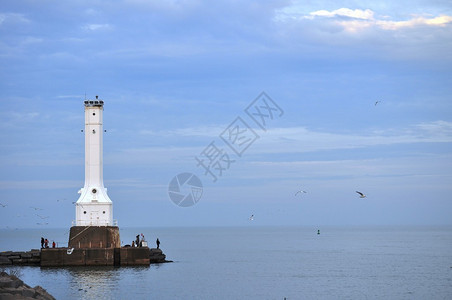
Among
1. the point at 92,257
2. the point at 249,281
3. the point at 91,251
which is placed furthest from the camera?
the point at 91,251

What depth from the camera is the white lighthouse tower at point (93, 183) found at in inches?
2103

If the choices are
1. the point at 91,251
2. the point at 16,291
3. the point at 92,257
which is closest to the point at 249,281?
the point at 92,257

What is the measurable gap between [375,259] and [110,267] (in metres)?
31.2

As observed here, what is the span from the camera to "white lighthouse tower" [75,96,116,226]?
53406 mm

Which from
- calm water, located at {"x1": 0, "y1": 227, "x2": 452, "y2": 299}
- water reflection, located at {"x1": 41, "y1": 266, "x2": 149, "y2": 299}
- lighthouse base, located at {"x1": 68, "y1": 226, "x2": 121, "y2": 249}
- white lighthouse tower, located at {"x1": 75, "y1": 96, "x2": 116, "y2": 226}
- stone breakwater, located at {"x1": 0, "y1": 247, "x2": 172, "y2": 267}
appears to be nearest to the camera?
water reflection, located at {"x1": 41, "y1": 266, "x2": 149, "y2": 299}

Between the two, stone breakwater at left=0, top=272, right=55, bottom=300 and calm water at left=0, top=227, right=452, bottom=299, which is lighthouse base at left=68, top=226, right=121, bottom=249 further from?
stone breakwater at left=0, top=272, right=55, bottom=300

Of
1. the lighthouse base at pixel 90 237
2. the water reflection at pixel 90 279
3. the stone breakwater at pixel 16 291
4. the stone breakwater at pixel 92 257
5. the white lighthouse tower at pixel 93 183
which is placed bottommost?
the stone breakwater at pixel 16 291

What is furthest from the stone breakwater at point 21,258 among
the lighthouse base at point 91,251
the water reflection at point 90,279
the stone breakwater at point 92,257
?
the water reflection at point 90,279

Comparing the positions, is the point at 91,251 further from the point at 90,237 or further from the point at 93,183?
the point at 93,183

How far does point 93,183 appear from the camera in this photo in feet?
178

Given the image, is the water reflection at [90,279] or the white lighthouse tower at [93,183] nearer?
the water reflection at [90,279]

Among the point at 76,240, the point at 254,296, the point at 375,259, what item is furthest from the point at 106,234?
the point at 375,259

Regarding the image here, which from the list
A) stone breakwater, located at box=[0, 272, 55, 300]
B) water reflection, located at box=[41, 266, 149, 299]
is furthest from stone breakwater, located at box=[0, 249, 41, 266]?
stone breakwater, located at box=[0, 272, 55, 300]

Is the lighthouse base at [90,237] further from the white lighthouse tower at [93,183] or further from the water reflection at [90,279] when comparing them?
the water reflection at [90,279]
